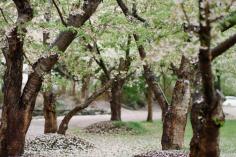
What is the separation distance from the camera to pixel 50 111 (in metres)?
19.6

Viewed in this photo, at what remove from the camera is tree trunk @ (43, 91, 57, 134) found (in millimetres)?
19203

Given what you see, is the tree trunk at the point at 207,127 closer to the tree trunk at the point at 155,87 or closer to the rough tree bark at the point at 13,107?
the rough tree bark at the point at 13,107

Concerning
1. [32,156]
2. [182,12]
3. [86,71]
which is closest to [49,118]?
[86,71]

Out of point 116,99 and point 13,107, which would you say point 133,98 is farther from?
point 13,107

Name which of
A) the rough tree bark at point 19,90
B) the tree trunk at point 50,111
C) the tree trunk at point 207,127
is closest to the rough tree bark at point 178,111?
the rough tree bark at point 19,90

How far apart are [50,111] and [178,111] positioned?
298 inches

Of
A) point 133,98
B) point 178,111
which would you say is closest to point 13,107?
point 178,111

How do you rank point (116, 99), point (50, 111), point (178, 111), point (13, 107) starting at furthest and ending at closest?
point (116, 99)
point (50, 111)
point (178, 111)
point (13, 107)

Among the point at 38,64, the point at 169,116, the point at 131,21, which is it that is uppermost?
the point at 131,21

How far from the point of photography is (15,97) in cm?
1201

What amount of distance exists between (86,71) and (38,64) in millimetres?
8996

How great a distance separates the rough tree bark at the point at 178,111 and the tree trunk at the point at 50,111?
6697mm

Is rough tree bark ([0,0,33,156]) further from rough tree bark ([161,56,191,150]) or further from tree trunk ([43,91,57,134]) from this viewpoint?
tree trunk ([43,91,57,134])

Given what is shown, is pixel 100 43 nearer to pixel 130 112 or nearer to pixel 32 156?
pixel 32 156
